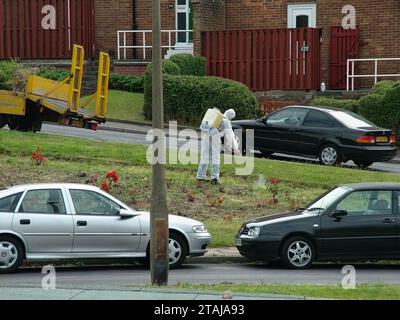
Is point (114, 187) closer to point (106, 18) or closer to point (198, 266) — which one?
point (198, 266)

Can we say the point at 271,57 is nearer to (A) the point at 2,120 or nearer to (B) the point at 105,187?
(A) the point at 2,120

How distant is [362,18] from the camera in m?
36.5

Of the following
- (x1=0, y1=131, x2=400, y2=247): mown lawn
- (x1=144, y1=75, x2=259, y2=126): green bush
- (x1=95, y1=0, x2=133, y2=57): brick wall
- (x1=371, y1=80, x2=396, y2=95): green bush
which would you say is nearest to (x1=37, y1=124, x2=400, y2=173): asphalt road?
(x1=0, y1=131, x2=400, y2=247): mown lawn

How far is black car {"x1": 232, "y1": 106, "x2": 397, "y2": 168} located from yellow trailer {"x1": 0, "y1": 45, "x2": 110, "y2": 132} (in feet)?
13.1

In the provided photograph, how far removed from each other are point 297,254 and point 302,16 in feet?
77.2

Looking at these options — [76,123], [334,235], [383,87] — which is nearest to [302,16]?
[383,87]

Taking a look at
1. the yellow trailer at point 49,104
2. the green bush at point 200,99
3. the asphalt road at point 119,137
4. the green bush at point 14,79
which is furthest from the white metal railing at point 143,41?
the yellow trailer at point 49,104

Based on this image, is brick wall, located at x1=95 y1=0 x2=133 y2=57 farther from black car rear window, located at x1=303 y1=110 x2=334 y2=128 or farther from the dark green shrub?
black car rear window, located at x1=303 y1=110 x2=334 y2=128

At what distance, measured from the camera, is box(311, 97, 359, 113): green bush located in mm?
30891

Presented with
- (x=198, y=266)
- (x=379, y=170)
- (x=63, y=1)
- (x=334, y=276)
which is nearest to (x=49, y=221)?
(x=198, y=266)

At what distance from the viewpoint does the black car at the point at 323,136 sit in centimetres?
2455

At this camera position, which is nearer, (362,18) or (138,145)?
(138,145)

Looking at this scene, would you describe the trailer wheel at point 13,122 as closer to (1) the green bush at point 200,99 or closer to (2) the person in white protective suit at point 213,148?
(2) the person in white protective suit at point 213,148

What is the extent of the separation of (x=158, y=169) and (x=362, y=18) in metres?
25.3
